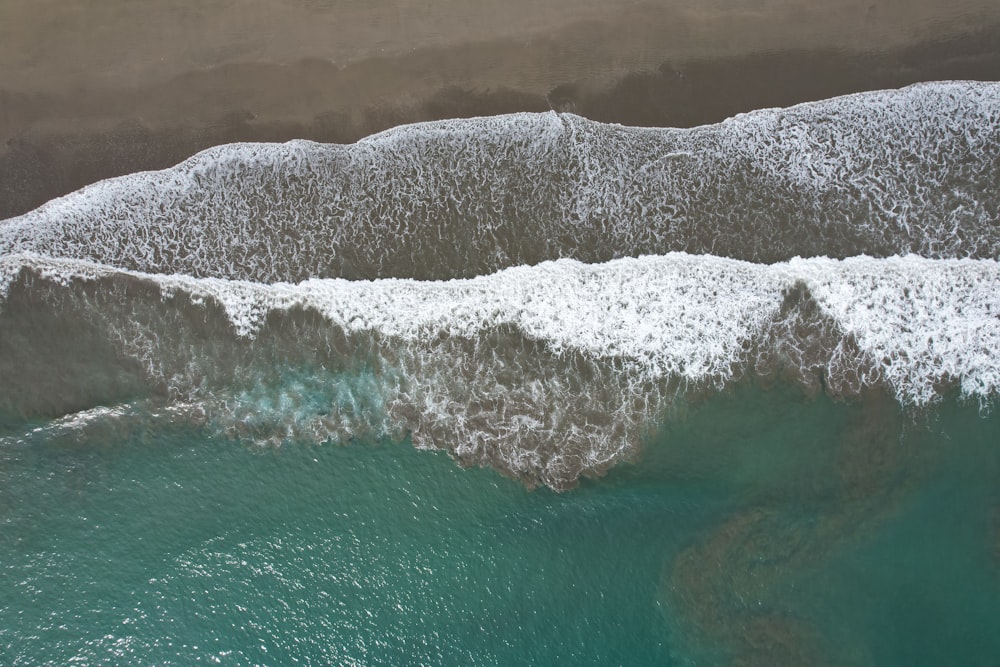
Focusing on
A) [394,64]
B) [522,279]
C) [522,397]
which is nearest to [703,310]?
[522,279]

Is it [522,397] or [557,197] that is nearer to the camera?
[522,397]

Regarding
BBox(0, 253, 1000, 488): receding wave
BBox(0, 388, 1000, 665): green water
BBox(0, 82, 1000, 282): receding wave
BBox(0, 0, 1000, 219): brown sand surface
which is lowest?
BBox(0, 388, 1000, 665): green water

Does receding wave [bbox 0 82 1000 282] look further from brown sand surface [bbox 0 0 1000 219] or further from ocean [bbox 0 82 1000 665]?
brown sand surface [bbox 0 0 1000 219]

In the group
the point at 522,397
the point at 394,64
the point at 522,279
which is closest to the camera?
the point at 522,397

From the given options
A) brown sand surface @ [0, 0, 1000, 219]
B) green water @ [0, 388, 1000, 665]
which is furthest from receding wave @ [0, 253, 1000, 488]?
brown sand surface @ [0, 0, 1000, 219]

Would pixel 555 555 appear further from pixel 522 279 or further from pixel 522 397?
pixel 522 279
